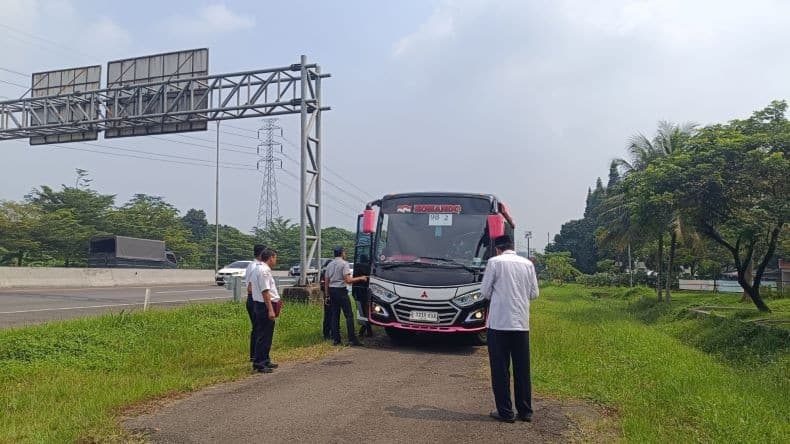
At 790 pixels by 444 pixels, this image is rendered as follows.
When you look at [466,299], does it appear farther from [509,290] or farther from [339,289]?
[509,290]

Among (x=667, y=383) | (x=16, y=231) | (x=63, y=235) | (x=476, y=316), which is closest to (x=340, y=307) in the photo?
(x=476, y=316)

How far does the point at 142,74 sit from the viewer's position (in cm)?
1877

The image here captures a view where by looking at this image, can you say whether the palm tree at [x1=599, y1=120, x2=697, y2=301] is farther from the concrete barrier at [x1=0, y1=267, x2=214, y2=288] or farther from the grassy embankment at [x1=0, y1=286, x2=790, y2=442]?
the concrete barrier at [x1=0, y1=267, x2=214, y2=288]

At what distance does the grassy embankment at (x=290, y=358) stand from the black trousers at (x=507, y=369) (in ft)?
3.00

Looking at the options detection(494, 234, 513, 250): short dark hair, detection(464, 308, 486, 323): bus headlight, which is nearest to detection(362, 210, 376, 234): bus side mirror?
detection(464, 308, 486, 323): bus headlight

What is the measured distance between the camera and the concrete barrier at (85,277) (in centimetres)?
2564

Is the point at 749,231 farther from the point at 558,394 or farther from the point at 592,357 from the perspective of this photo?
the point at 558,394

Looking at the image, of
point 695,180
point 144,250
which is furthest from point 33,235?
point 695,180

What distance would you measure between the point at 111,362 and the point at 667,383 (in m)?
7.37

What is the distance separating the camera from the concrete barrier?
84.1ft

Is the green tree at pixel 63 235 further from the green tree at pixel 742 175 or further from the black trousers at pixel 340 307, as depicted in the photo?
the green tree at pixel 742 175

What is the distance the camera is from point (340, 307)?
35.2ft

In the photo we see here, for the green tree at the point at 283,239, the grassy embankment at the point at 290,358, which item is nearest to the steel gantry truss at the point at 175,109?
the grassy embankment at the point at 290,358

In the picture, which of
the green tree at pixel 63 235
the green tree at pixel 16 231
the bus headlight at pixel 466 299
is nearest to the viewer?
the bus headlight at pixel 466 299
